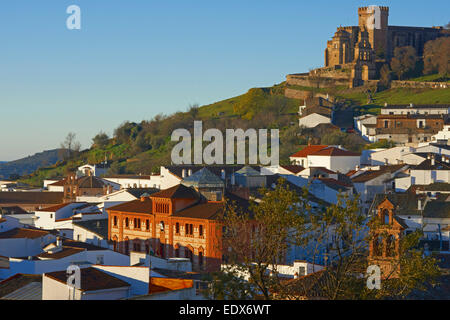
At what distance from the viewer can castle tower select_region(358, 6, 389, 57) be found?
11775cm

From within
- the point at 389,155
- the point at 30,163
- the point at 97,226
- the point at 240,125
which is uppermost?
the point at 240,125

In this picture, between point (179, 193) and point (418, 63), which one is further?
point (418, 63)

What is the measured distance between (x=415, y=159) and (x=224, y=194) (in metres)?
31.1

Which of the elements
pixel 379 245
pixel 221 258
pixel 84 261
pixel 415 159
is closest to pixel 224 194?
pixel 221 258

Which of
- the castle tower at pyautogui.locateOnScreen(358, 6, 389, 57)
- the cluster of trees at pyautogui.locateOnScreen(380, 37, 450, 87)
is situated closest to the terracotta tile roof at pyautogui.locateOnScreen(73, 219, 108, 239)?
the cluster of trees at pyautogui.locateOnScreen(380, 37, 450, 87)

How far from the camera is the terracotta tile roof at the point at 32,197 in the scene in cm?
7381

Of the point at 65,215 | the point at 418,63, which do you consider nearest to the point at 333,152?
the point at 65,215

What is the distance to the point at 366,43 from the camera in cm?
11606

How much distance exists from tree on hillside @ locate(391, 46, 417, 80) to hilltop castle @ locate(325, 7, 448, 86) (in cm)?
166

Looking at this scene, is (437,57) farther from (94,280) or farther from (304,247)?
(304,247)

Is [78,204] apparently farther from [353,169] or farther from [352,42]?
[352,42]

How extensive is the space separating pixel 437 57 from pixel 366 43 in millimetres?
9999

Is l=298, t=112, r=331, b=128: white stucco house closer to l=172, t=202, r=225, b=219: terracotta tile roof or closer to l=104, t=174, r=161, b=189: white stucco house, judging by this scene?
l=104, t=174, r=161, b=189: white stucco house

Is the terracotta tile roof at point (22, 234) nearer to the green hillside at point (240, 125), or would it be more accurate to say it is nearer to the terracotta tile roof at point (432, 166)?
the terracotta tile roof at point (432, 166)
